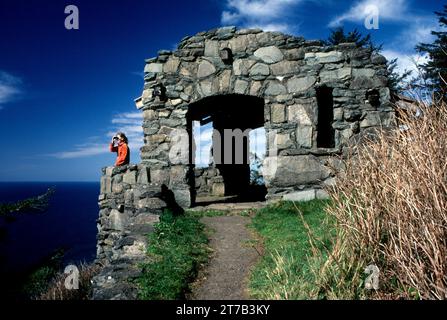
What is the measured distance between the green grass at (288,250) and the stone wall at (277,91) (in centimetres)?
96

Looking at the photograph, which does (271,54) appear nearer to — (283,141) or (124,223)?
(283,141)

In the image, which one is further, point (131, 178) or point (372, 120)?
point (131, 178)

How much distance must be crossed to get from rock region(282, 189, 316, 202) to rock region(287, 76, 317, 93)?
2.06 meters

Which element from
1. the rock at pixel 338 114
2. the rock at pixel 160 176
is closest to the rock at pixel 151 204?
the rock at pixel 160 176

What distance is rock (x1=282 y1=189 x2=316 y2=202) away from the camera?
6.55 meters

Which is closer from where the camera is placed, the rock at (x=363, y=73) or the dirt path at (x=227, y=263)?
the dirt path at (x=227, y=263)

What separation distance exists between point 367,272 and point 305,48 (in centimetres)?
519

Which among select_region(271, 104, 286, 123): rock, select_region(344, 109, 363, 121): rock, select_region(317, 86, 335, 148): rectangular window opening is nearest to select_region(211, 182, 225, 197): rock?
select_region(317, 86, 335, 148): rectangular window opening

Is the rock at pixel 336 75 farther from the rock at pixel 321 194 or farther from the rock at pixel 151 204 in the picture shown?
the rock at pixel 151 204

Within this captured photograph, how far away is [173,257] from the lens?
3.93 m

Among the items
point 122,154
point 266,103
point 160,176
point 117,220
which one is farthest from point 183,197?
point 266,103

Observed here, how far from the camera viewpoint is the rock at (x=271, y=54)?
685cm

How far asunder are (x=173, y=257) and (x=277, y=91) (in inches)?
166

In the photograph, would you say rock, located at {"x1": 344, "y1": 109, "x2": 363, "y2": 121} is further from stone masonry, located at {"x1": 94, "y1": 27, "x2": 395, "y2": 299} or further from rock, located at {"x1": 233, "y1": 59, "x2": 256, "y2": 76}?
rock, located at {"x1": 233, "y1": 59, "x2": 256, "y2": 76}
